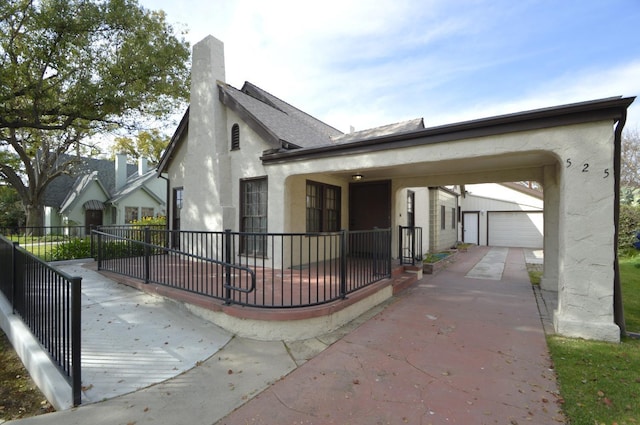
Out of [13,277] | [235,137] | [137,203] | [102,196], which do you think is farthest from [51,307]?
[102,196]

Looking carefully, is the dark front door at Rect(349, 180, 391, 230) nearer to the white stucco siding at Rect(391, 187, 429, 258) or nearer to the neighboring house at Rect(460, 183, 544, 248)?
the white stucco siding at Rect(391, 187, 429, 258)

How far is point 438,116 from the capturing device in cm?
1753

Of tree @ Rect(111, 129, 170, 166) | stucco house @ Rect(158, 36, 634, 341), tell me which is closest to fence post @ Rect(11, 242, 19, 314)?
stucco house @ Rect(158, 36, 634, 341)

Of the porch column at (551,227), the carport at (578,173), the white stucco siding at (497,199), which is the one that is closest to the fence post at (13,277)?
the carport at (578,173)

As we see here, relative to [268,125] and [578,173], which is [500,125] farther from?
[268,125]

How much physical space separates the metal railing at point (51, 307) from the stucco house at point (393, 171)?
2379 mm

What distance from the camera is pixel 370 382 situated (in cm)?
320

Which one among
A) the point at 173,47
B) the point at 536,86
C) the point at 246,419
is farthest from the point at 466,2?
the point at 173,47

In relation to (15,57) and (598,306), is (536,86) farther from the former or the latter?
(15,57)

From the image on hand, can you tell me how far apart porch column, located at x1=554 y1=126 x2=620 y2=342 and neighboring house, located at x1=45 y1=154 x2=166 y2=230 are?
24717 millimetres

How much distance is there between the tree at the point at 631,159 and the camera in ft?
75.1

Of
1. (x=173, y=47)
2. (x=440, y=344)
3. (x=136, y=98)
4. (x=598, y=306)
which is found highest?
(x=173, y=47)

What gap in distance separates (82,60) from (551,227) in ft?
46.9

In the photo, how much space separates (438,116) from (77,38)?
16.5 meters
